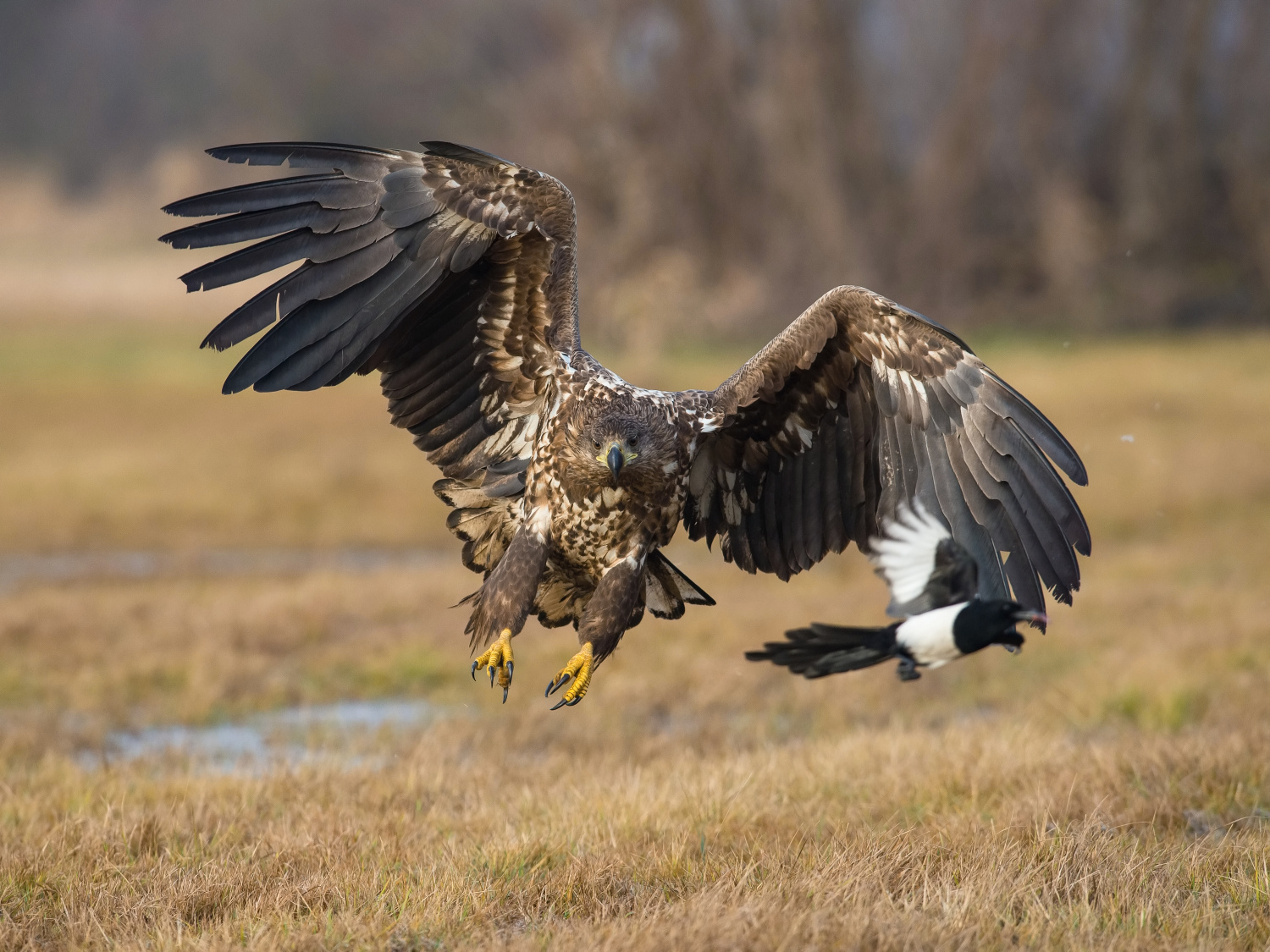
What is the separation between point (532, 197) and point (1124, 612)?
753cm

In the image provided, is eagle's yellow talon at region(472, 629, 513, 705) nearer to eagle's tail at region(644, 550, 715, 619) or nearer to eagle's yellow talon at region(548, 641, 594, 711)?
eagle's yellow talon at region(548, 641, 594, 711)

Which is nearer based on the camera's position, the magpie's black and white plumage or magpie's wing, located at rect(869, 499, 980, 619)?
the magpie's black and white plumage

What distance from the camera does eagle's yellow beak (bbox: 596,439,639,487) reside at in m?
4.62

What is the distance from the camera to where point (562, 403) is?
5.06m

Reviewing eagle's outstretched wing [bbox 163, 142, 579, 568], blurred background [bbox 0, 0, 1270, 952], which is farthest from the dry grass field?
eagle's outstretched wing [bbox 163, 142, 579, 568]

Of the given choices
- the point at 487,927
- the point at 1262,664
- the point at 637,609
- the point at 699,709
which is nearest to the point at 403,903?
the point at 487,927

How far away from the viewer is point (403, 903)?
3.82 metres

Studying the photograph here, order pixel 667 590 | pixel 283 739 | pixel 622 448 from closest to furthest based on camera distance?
pixel 622 448 < pixel 667 590 < pixel 283 739

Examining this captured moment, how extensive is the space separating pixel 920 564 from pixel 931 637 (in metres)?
0.61

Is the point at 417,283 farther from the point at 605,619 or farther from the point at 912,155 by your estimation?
the point at 912,155

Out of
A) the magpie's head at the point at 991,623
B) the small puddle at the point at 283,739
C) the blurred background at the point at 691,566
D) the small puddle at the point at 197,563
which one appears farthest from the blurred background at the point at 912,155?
the magpie's head at the point at 991,623

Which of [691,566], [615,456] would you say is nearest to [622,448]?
[615,456]

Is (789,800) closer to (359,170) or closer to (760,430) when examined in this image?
(760,430)

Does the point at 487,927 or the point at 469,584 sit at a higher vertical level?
the point at 469,584
